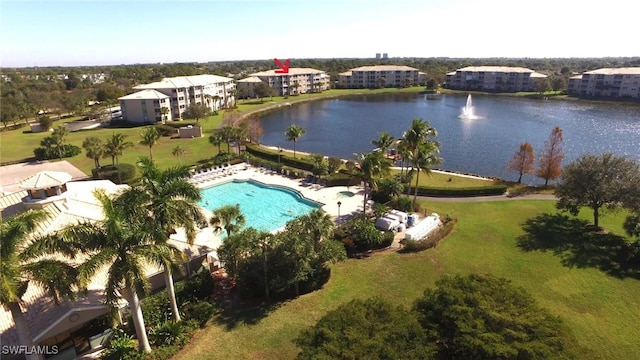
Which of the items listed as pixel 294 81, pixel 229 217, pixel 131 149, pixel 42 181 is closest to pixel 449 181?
pixel 229 217

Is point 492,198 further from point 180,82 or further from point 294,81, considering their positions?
point 294,81

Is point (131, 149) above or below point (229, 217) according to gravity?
below

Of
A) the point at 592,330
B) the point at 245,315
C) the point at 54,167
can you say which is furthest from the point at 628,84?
the point at 54,167

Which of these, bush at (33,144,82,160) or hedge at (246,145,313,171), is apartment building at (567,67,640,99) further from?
bush at (33,144,82,160)

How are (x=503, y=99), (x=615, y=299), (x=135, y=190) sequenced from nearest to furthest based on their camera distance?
(x=135, y=190) < (x=615, y=299) < (x=503, y=99)

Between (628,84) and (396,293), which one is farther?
(628,84)

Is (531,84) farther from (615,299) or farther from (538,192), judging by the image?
(615,299)
